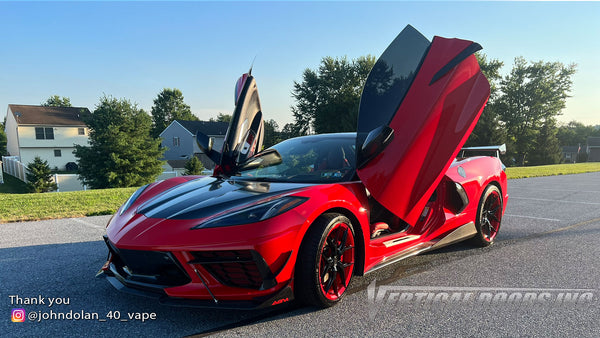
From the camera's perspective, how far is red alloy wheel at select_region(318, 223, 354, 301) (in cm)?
272

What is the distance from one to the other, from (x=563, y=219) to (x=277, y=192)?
5.93 m

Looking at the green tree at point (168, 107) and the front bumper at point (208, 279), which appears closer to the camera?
the front bumper at point (208, 279)

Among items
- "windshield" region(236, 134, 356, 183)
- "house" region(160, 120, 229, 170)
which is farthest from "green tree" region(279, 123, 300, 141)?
"windshield" region(236, 134, 356, 183)

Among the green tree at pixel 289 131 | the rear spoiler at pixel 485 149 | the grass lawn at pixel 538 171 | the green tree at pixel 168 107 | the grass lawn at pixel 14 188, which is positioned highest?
the green tree at pixel 168 107

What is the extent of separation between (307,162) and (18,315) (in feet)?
8.20

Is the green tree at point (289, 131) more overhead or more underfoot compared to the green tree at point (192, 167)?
more overhead

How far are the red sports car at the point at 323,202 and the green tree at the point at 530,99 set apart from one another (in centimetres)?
5538

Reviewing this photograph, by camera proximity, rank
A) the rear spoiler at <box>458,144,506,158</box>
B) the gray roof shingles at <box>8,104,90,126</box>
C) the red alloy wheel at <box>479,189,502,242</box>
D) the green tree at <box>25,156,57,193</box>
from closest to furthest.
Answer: the red alloy wheel at <box>479,189,502,242</box> < the rear spoiler at <box>458,144,506,158</box> < the green tree at <box>25,156,57,193</box> < the gray roof shingles at <box>8,104,90,126</box>

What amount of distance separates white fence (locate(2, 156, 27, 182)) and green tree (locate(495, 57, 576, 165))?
54287 millimetres

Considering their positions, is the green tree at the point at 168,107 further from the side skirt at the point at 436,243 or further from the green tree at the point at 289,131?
the side skirt at the point at 436,243

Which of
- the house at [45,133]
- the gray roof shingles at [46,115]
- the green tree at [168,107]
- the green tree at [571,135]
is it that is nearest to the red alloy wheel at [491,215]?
the house at [45,133]

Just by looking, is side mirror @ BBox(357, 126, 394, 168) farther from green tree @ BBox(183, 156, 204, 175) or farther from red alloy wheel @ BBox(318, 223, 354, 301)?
green tree @ BBox(183, 156, 204, 175)

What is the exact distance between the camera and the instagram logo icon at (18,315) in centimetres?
253

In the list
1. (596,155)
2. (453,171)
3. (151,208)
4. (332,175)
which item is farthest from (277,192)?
(596,155)
